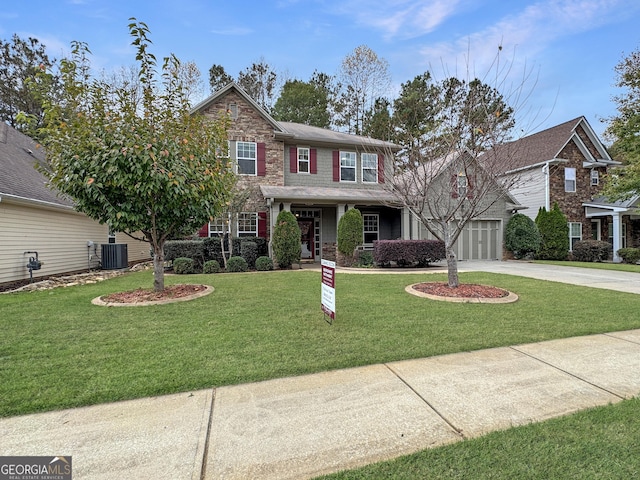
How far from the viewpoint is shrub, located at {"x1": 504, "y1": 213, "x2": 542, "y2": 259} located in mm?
15078

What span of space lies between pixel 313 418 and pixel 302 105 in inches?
973

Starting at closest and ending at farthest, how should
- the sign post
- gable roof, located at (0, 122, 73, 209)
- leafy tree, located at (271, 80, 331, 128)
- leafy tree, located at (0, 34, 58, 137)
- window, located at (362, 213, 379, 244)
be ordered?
the sign post, gable roof, located at (0, 122, 73, 209), window, located at (362, 213, 379, 244), leafy tree, located at (0, 34, 58, 137), leafy tree, located at (271, 80, 331, 128)

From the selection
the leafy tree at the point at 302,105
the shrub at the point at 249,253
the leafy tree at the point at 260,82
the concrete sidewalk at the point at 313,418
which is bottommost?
the concrete sidewalk at the point at 313,418

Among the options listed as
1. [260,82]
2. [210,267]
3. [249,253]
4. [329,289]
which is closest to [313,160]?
[249,253]

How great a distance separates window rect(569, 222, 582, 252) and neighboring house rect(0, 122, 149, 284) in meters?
23.6

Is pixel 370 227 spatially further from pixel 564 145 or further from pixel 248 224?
pixel 564 145

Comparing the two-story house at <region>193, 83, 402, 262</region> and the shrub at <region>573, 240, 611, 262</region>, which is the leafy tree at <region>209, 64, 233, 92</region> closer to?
the two-story house at <region>193, 83, 402, 262</region>

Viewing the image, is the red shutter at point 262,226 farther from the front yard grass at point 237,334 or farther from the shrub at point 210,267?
the front yard grass at point 237,334

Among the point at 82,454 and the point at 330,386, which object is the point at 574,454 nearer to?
the point at 330,386

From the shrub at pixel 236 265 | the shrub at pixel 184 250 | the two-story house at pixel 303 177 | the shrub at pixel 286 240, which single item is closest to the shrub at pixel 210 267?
the shrub at pixel 236 265

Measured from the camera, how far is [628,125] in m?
15.1

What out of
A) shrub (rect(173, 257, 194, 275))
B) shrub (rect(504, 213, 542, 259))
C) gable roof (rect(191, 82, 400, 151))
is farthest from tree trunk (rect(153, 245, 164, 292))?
shrub (rect(504, 213, 542, 259))

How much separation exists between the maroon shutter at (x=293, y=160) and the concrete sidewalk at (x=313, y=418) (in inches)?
478

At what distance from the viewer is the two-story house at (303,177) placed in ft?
43.4
